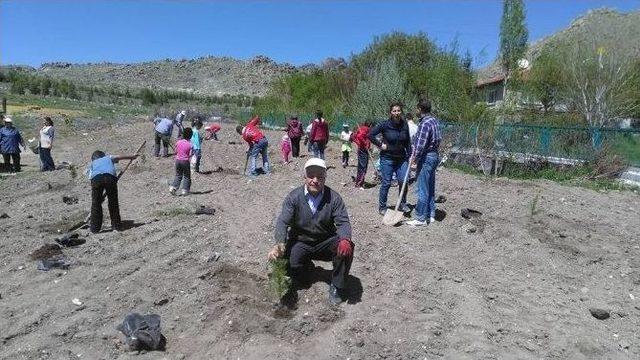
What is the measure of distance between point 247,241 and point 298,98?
123ft

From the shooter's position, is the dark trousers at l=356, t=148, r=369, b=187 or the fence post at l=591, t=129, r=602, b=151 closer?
the dark trousers at l=356, t=148, r=369, b=187

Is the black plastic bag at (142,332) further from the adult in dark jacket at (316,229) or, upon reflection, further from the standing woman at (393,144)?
the standing woman at (393,144)

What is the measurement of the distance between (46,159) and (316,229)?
1211 centimetres

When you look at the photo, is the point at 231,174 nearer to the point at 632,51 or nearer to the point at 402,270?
the point at 402,270

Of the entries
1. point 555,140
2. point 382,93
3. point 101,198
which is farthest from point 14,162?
point 382,93

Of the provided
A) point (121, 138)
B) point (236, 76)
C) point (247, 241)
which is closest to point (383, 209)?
point (247, 241)

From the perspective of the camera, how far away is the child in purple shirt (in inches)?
408

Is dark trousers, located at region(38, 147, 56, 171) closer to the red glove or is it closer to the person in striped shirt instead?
the person in striped shirt

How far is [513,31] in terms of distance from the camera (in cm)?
4278

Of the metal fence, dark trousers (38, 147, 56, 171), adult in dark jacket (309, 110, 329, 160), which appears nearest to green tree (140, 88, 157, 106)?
dark trousers (38, 147, 56, 171)

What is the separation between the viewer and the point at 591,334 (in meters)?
5.07

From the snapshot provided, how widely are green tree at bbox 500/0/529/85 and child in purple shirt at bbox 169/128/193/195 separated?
3630 centimetres

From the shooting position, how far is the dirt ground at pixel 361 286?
4824 mm

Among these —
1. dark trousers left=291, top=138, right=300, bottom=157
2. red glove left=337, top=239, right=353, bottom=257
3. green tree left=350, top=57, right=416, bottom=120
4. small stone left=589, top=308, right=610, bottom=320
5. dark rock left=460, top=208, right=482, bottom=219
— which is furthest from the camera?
green tree left=350, top=57, right=416, bottom=120
